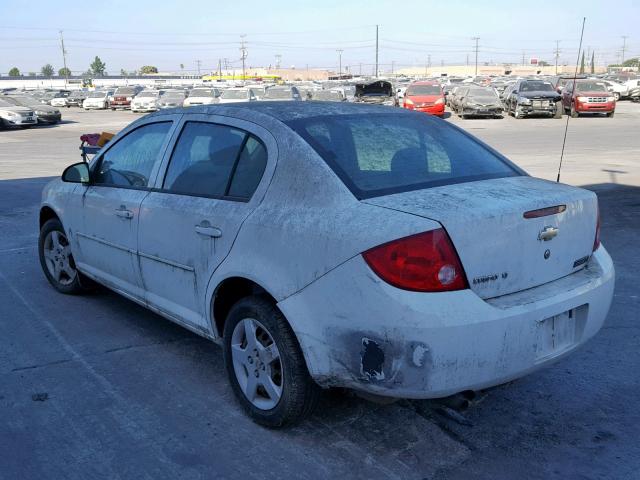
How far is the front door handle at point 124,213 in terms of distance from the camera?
4.19 metres

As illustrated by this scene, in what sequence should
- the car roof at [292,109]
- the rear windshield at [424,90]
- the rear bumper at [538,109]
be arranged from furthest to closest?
the rear windshield at [424,90], the rear bumper at [538,109], the car roof at [292,109]

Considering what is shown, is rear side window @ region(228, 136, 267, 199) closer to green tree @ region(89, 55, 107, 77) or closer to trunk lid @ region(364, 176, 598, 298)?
trunk lid @ region(364, 176, 598, 298)

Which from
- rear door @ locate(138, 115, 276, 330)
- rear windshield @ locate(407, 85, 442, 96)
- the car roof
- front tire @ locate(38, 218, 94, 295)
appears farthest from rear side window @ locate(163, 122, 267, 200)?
rear windshield @ locate(407, 85, 442, 96)

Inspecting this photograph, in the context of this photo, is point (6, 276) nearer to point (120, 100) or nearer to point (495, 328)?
point (495, 328)

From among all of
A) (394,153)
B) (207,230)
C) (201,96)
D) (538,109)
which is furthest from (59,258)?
(201,96)

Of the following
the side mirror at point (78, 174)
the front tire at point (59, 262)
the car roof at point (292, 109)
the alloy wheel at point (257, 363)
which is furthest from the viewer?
the front tire at point (59, 262)

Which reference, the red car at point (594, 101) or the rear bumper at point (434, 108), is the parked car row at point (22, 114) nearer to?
the rear bumper at point (434, 108)

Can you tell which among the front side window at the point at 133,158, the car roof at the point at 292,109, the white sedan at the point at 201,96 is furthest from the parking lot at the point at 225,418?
A: the white sedan at the point at 201,96

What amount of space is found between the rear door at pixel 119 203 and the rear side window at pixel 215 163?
215 mm

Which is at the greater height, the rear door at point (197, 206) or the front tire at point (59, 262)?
the rear door at point (197, 206)

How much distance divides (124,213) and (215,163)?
2.99ft

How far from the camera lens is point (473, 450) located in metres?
3.11

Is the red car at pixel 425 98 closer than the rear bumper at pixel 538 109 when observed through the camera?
Yes

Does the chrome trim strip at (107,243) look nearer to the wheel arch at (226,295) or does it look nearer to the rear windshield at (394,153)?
the wheel arch at (226,295)
